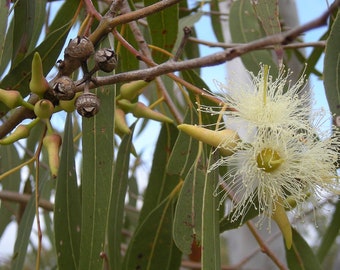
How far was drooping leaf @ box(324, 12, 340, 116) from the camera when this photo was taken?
114cm

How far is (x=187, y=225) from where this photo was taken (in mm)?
1151

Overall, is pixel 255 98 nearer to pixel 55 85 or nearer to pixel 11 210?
pixel 55 85

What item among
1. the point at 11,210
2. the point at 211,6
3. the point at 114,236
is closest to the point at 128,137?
the point at 114,236

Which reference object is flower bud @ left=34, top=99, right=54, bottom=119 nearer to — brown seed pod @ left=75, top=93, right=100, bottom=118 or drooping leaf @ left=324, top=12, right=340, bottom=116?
brown seed pod @ left=75, top=93, right=100, bottom=118

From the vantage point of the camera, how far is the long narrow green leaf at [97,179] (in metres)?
1.10

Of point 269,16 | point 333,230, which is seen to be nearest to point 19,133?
point 269,16

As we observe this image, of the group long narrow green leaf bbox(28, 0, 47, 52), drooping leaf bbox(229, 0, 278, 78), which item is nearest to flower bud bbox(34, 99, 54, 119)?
long narrow green leaf bbox(28, 0, 47, 52)

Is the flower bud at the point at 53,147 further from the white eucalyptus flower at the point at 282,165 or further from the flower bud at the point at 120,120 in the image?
the white eucalyptus flower at the point at 282,165

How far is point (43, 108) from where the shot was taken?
1.00 metres

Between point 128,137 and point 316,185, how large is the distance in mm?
481

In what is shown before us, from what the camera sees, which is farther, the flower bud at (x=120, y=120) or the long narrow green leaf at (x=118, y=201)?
the long narrow green leaf at (x=118, y=201)

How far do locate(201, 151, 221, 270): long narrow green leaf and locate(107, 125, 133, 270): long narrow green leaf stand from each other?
376mm

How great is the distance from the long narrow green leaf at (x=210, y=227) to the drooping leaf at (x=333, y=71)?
0.27m

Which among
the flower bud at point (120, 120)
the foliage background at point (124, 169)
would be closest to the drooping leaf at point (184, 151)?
the foliage background at point (124, 169)
